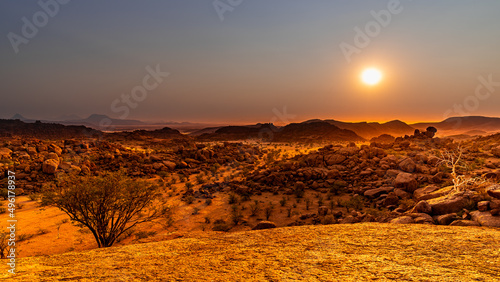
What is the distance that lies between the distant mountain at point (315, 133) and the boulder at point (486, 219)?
69590 mm

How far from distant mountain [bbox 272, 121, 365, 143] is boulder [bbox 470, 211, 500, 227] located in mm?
69590

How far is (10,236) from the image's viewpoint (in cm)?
898

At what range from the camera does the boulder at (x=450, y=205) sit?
24.9ft

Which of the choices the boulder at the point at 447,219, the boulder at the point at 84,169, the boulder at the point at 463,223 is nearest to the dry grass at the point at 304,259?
the boulder at the point at 463,223

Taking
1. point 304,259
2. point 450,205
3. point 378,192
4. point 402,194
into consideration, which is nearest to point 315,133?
point 378,192

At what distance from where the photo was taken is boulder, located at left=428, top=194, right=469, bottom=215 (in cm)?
760

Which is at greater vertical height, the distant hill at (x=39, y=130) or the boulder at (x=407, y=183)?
the distant hill at (x=39, y=130)

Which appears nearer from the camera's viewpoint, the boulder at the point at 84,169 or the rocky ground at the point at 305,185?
the rocky ground at the point at 305,185

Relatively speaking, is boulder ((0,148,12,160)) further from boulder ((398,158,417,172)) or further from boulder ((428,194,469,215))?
boulder ((398,158,417,172))

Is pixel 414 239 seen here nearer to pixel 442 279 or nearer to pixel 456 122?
pixel 442 279

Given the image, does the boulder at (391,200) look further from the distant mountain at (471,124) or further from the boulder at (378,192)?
the distant mountain at (471,124)

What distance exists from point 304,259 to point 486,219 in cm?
593

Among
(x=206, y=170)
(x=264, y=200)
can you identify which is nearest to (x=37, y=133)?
(x=206, y=170)

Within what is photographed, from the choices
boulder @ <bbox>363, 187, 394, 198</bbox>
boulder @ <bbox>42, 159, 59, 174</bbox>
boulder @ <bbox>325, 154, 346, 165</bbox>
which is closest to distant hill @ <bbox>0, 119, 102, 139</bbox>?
boulder @ <bbox>42, 159, 59, 174</bbox>
